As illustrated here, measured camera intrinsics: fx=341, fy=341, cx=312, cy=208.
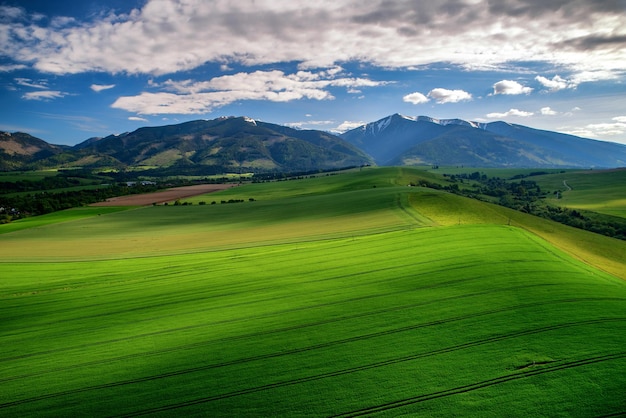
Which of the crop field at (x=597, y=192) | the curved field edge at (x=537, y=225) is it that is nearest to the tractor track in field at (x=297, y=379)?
the curved field edge at (x=537, y=225)

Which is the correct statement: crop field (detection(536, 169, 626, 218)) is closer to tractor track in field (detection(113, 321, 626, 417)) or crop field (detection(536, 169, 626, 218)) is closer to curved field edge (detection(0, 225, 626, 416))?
curved field edge (detection(0, 225, 626, 416))

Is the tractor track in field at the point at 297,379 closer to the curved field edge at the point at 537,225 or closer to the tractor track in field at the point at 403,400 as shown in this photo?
the tractor track in field at the point at 403,400

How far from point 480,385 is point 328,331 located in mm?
9030

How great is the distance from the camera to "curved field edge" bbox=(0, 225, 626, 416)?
1581 centimetres

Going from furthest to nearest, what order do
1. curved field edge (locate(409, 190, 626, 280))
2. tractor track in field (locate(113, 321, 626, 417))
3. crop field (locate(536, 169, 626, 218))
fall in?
crop field (locate(536, 169, 626, 218))
curved field edge (locate(409, 190, 626, 280))
tractor track in field (locate(113, 321, 626, 417))

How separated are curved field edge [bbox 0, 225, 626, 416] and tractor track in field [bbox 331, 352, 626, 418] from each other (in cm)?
7

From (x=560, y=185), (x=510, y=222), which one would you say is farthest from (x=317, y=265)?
(x=560, y=185)

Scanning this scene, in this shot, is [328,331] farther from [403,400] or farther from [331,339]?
[403,400]

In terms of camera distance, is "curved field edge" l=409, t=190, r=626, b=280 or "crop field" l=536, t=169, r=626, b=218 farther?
"crop field" l=536, t=169, r=626, b=218

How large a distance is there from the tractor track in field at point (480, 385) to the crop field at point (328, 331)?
0.29 ft

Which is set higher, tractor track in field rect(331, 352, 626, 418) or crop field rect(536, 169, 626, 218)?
crop field rect(536, 169, 626, 218)

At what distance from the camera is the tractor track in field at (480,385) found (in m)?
14.9

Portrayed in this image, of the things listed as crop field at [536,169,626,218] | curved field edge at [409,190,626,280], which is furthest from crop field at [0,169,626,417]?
crop field at [536,169,626,218]

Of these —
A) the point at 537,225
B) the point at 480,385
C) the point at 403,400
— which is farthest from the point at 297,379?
the point at 537,225
